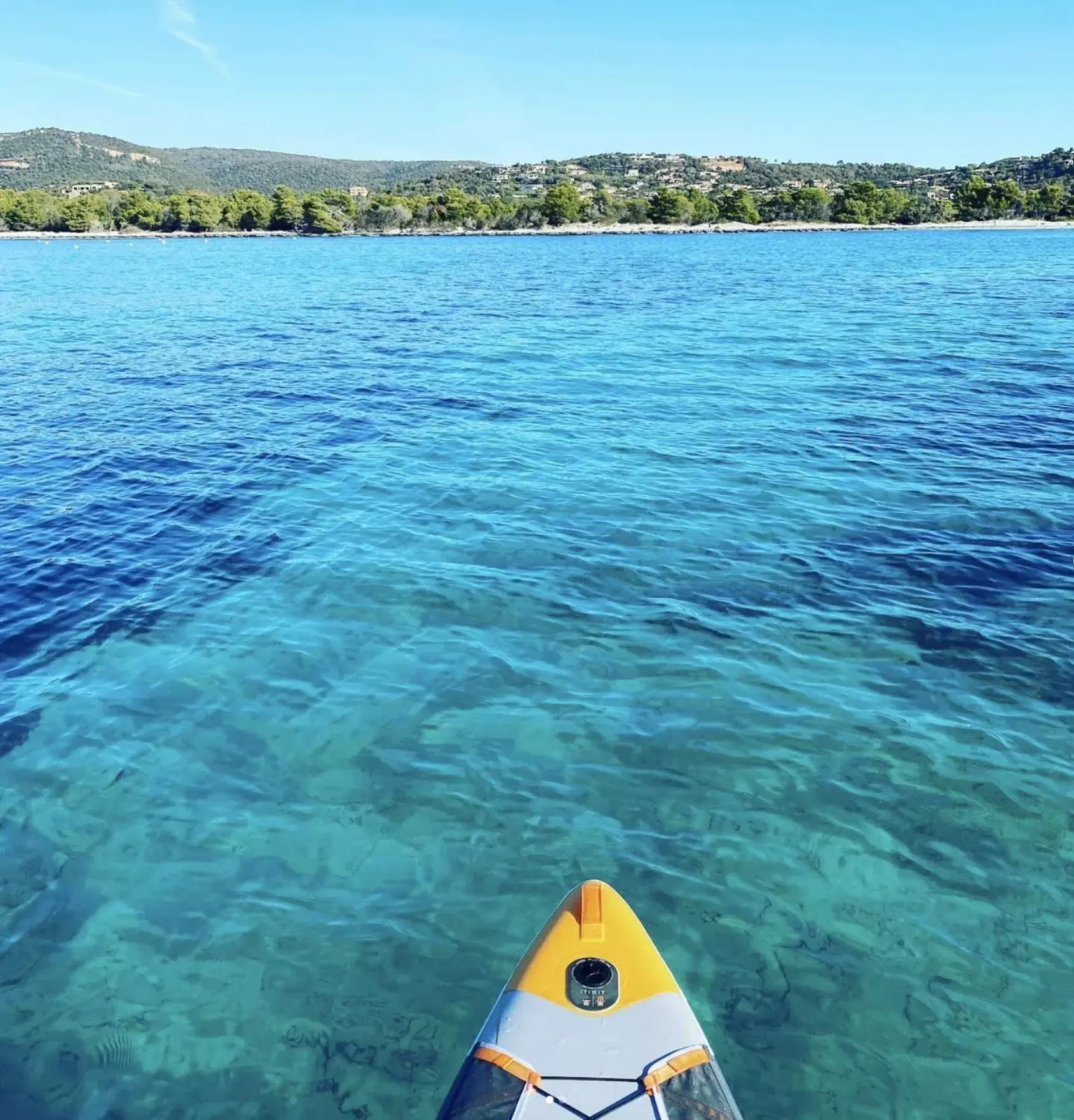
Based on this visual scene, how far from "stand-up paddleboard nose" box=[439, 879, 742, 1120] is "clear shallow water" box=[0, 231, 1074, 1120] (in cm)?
98

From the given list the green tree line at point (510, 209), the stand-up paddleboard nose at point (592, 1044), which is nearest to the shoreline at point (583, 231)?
the green tree line at point (510, 209)

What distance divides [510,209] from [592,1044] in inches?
7386

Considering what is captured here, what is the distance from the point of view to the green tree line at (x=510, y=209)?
156250mm

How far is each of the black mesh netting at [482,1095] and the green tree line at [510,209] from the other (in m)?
177

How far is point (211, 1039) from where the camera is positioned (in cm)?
668

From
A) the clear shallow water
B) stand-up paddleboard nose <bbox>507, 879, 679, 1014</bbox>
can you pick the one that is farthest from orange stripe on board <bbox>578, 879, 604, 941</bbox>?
the clear shallow water

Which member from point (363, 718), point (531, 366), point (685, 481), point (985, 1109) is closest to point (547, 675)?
point (363, 718)

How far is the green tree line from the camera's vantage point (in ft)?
513

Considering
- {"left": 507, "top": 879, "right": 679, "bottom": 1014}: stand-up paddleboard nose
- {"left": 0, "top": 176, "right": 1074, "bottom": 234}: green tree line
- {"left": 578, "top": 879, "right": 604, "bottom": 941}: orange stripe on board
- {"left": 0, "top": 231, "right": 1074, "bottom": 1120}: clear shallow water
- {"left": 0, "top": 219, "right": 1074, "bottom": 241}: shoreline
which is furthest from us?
{"left": 0, "top": 176, "right": 1074, "bottom": 234}: green tree line

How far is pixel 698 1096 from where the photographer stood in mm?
5270

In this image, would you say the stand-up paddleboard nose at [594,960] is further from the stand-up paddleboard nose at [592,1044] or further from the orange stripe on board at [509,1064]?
the orange stripe on board at [509,1064]

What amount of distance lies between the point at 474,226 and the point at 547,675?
576ft

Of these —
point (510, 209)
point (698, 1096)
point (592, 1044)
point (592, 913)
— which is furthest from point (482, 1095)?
point (510, 209)

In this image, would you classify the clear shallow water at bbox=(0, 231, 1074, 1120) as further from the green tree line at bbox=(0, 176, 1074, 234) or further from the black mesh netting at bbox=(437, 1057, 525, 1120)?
the green tree line at bbox=(0, 176, 1074, 234)
